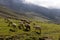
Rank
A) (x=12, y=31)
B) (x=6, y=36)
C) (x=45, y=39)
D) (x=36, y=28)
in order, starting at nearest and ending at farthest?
(x=45, y=39) → (x=6, y=36) → (x=12, y=31) → (x=36, y=28)

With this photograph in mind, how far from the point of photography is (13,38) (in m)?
49.4

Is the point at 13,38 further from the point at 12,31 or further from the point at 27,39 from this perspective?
the point at 12,31

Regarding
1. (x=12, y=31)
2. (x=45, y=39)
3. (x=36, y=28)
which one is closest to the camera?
(x=45, y=39)

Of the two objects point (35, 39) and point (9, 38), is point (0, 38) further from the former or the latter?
point (35, 39)

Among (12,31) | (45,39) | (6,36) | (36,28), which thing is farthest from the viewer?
(36,28)

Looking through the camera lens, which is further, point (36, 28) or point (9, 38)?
point (36, 28)

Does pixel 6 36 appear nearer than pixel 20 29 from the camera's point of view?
Yes

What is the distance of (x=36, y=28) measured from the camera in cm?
6481

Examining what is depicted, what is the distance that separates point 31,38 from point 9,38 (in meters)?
5.76

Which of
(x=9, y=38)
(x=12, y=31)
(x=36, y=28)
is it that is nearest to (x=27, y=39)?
(x=9, y=38)

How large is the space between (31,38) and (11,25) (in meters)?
19.5

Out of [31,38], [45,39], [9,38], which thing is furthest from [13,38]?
[45,39]

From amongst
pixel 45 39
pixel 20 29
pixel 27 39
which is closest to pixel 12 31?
pixel 20 29

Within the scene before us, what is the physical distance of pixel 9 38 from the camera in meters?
48.9
